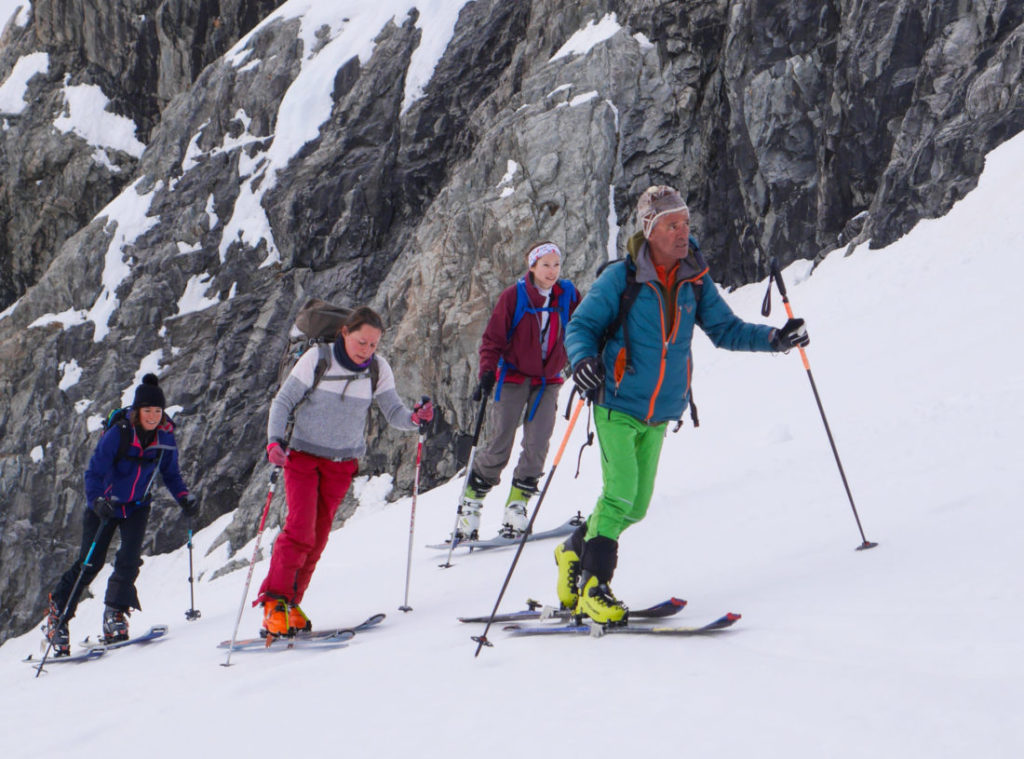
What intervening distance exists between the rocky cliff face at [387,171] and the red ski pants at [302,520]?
48.7ft

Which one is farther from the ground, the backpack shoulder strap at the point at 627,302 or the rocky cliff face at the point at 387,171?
the rocky cliff face at the point at 387,171

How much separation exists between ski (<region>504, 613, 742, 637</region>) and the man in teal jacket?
0.34 ft

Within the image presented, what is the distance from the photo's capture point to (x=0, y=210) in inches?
1705

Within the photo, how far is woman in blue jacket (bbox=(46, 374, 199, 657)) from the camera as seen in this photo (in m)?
7.50

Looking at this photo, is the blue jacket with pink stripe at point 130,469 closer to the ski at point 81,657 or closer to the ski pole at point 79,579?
the ski pole at point 79,579

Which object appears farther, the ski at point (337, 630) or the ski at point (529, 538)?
the ski at point (529, 538)

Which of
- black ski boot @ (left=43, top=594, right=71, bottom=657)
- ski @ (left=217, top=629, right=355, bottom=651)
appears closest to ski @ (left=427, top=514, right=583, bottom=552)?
ski @ (left=217, top=629, right=355, bottom=651)

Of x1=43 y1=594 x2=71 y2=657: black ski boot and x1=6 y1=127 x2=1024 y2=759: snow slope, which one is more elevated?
x1=43 y1=594 x2=71 y2=657: black ski boot

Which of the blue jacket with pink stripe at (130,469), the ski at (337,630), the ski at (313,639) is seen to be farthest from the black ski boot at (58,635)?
the ski at (337,630)

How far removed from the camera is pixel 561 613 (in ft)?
14.8

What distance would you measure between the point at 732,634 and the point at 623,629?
0.57m

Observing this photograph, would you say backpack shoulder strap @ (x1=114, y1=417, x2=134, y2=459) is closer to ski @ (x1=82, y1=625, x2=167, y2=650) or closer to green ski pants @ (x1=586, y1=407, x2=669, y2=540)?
ski @ (x1=82, y1=625, x2=167, y2=650)

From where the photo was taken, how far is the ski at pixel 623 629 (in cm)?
371

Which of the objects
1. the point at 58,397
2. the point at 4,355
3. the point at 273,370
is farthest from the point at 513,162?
the point at 4,355
